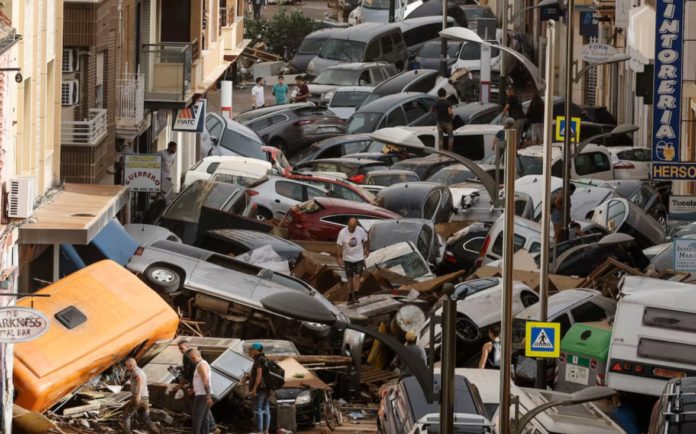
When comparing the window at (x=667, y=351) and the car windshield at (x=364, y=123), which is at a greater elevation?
the car windshield at (x=364, y=123)

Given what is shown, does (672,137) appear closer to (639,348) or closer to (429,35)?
(639,348)

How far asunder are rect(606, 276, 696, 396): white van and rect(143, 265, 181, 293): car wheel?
6.95m

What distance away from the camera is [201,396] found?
21.7 meters

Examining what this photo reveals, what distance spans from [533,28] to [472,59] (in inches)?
660

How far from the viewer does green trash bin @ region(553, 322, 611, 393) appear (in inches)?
897

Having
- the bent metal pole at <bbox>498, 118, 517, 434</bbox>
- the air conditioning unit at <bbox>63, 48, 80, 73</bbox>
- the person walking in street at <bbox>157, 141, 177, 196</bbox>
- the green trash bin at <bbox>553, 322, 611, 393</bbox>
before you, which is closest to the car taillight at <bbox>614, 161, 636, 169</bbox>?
the person walking in street at <bbox>157, 141, 177, 196</bbox>

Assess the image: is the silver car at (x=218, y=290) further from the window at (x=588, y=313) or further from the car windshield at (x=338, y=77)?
the car windshield at (x=338, y=77)

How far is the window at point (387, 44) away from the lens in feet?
213

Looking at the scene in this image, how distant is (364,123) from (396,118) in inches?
35.0

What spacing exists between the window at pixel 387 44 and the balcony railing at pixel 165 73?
1015 inches

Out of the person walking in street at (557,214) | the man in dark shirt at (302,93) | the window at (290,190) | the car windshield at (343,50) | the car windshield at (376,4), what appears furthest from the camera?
the car windshield at (376,4)

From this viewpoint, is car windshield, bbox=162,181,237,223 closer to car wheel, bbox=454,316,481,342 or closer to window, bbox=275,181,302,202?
window, bbox=275,181,302,202

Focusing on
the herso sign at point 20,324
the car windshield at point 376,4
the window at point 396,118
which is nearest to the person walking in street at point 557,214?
the window at point 396,118

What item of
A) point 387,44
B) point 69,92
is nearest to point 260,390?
point 69,92
